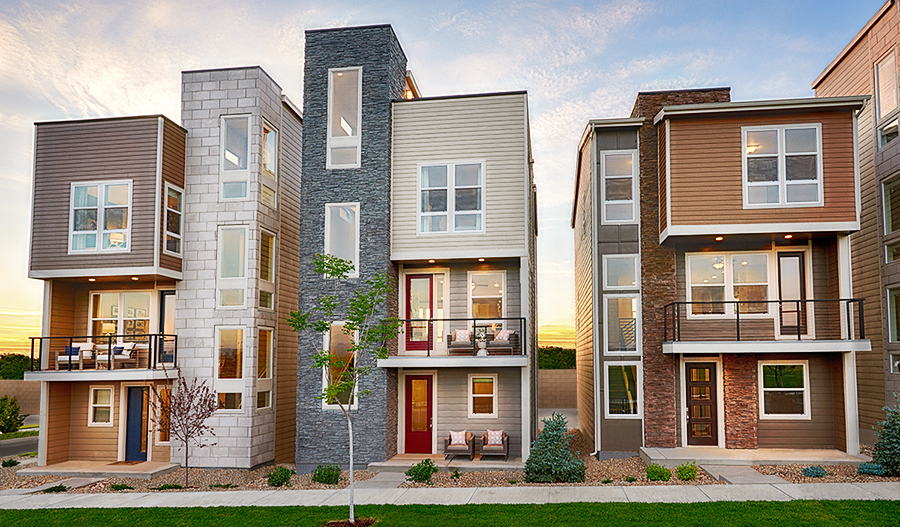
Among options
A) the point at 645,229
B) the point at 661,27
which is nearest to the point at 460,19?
the point at 661,27

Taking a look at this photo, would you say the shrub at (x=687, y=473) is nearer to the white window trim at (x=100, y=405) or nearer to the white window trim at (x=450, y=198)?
the white window trim at (x=450, y=198)

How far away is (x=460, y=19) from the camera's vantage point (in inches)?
713

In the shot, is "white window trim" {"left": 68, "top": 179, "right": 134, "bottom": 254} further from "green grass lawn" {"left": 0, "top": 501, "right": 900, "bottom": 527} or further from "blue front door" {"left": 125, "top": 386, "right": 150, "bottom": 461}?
"green grass lawn" {"left": 0, "top": 501, "right": 900, "bottom": 527}

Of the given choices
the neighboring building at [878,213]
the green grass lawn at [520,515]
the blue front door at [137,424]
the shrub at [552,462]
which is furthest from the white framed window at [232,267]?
the neighboring building at [878,213]

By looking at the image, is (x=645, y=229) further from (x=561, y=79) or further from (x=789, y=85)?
(x=789, y=85)

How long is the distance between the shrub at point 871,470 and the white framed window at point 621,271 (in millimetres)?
6298

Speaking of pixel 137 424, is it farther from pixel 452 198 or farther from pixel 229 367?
pixel 452 198

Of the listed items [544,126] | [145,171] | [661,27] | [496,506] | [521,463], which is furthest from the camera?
[544,126]

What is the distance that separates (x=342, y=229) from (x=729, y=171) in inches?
387

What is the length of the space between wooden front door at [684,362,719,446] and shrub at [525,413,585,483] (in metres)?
5.08

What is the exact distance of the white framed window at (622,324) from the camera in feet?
54.5

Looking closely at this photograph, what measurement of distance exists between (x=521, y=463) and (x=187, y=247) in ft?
33.9

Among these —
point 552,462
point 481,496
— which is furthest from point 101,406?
point 552,462

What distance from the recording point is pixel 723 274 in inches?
658
